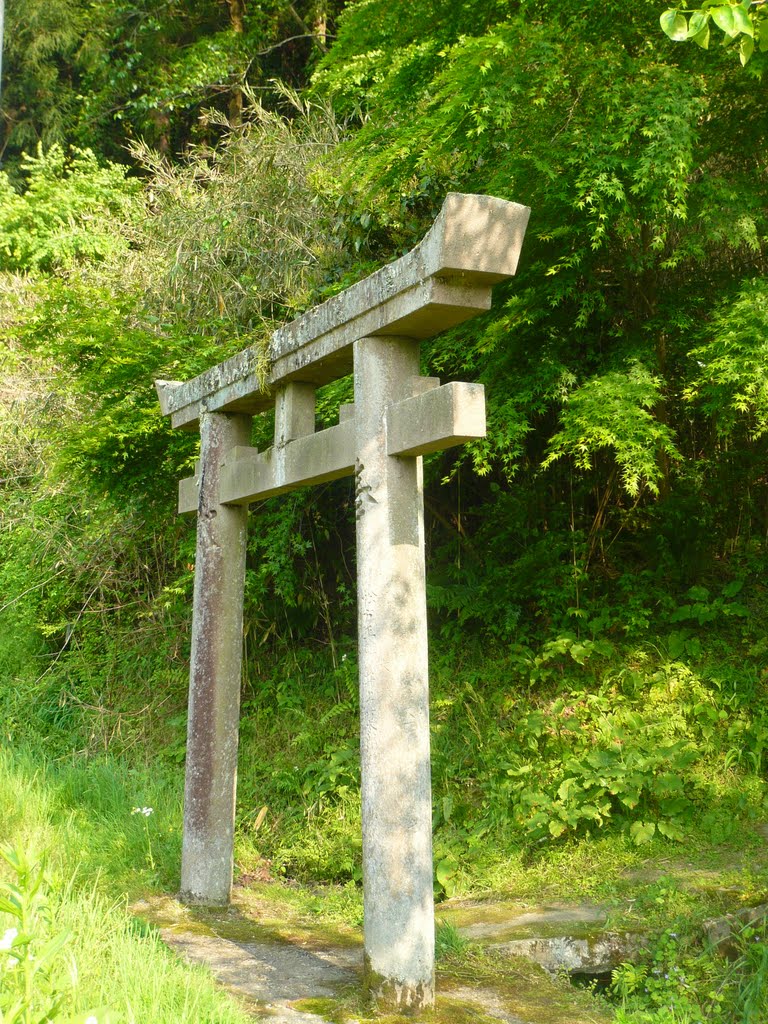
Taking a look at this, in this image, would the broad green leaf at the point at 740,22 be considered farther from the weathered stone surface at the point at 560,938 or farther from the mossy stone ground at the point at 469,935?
the weathered stone surface at the point at 560,938

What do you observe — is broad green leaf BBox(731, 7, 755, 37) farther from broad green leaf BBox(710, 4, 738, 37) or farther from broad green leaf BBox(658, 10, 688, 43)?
broad green leaf BBox(658, 10, 688, 43)

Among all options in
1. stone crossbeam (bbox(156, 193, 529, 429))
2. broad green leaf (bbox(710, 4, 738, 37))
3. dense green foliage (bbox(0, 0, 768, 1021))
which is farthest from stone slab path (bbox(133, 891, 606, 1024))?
broad green leaf (bbox(710, 4, 738, 37))

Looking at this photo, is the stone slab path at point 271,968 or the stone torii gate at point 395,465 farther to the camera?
the stone slab path at point 271,968

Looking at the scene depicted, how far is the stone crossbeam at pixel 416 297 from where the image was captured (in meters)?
3.37

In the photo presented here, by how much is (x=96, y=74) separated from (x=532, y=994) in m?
13.9

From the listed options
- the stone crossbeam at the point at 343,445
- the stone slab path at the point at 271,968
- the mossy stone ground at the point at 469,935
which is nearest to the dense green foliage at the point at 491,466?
the mossy stone ground at the point at 469,935

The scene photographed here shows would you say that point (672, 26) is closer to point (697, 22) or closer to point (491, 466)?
point (697, 22)

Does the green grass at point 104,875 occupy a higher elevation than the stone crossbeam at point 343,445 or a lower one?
lower

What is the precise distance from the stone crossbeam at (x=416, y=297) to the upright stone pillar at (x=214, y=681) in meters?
0.65

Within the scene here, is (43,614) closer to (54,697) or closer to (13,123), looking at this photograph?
(54,697)

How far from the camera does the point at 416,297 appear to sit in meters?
3.57

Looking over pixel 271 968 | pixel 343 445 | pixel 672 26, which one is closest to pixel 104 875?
pixel 271 968

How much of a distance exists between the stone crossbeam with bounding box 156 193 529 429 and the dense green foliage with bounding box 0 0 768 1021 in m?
0.34

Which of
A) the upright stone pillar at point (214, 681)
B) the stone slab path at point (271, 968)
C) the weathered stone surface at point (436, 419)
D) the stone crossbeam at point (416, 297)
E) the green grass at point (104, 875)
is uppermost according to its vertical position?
the stone crossbeam at point (416, 297)
